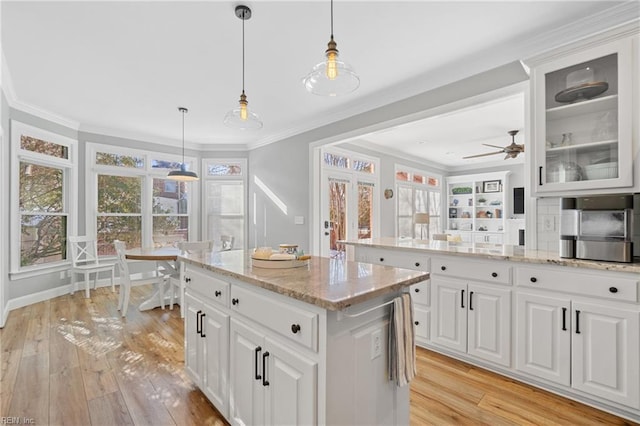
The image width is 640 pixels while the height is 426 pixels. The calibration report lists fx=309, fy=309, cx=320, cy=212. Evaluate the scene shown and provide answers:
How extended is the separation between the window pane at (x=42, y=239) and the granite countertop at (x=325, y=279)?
377cm

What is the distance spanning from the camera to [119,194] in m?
5.34

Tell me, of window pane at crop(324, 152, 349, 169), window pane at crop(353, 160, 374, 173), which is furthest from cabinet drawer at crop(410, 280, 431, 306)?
window pane at crop(353, 160, 374, 173)

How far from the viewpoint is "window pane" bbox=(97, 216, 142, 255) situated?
516 centimetres

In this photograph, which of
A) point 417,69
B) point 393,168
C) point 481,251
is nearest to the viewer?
point 481,251

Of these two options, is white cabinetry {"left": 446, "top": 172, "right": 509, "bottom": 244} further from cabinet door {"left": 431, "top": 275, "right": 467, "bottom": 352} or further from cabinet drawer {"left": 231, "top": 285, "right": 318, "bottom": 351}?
cabinet drawer {"left": 231, "top": 285, "right": 318, "bottom": 351}

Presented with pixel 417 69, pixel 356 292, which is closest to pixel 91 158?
pixel 417 69

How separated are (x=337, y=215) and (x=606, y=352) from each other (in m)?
4.07

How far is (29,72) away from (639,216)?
544 centimetres

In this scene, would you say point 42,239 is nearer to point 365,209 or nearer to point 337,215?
point 337,215

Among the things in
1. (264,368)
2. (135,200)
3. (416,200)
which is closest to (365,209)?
(416,200)

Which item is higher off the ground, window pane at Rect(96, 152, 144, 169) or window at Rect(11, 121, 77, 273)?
window pane at Rect(96, 152, 144, 169)

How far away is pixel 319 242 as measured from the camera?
4.92 m

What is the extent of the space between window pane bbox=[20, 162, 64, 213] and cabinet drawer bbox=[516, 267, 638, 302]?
5796 mm

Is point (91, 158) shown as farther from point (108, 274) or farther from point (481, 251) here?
point (481, 251)
